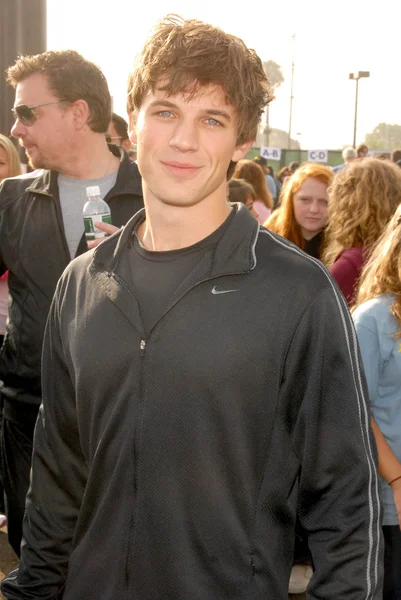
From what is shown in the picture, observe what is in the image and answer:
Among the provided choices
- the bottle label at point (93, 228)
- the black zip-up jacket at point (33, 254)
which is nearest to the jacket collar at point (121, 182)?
the black zip-up jacket at point (33, 254)

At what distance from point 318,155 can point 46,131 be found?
22.1m

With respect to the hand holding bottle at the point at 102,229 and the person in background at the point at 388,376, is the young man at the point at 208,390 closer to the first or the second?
the hand holding bottle at the point at 102,229

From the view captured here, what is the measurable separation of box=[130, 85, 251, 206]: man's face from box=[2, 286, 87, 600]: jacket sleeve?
19.4 inches

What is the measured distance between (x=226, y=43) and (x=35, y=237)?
5.73 feet

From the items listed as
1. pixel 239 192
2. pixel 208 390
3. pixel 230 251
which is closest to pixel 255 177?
pixel 239 192

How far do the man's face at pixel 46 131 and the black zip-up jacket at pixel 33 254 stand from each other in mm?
77

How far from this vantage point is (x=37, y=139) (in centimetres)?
367

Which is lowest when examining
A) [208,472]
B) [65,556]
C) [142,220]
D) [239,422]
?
[65,556]

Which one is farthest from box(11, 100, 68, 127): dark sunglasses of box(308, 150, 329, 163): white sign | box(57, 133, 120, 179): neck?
box(308, 150, 329, 163): white sign

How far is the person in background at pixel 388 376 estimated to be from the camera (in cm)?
295

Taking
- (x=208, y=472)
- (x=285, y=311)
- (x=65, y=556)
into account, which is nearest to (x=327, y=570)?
(x=208, y=472)

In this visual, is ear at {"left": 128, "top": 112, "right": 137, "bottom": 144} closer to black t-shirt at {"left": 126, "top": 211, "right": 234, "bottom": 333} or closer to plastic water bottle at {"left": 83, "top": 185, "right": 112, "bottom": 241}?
black t-shirt at {"left": 126, "top": 211, "right": 234, "bottom": 333}

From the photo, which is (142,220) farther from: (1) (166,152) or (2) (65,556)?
(2) (65,556)

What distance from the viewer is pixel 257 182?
7.50 m
